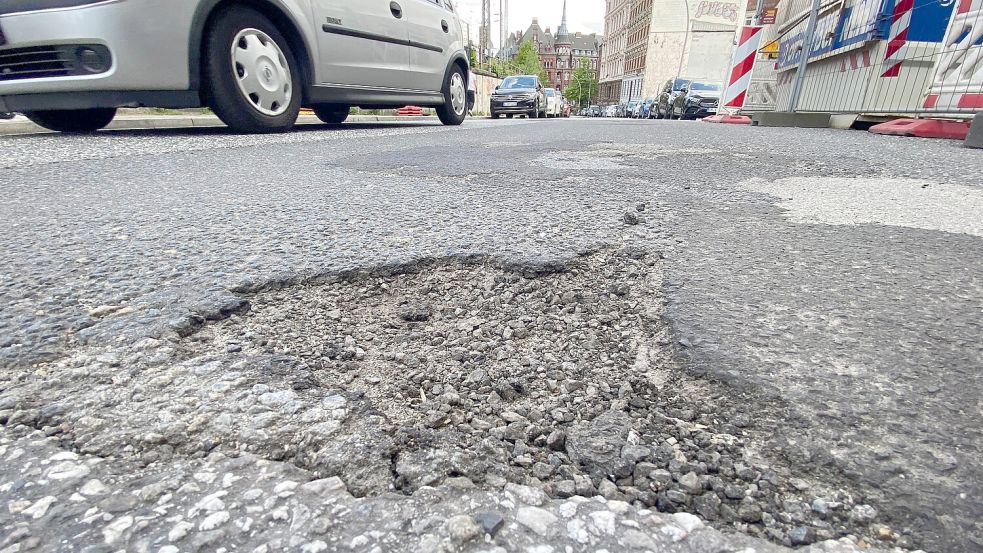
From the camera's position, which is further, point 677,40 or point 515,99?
point 677,40

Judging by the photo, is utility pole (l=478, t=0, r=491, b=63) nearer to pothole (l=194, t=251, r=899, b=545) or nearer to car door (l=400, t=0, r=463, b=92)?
car door (l=400, t=0, r=463, b=92)

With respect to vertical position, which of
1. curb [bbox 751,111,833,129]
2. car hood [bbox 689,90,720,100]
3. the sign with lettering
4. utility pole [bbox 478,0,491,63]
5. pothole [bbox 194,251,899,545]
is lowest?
curb [bbox 751,111,833,129]

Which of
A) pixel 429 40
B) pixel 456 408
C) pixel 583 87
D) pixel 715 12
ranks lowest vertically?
pixel 583 87

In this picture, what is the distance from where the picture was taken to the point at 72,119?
498cm

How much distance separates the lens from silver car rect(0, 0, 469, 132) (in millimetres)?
3787

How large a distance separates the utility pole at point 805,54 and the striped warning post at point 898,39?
225cm

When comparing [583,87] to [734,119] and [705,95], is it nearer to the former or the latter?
[705,95]

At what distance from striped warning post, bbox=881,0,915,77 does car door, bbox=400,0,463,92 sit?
5.96 metres

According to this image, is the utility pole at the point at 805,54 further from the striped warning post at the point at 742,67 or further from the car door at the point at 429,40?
the car door at the point at 429,40

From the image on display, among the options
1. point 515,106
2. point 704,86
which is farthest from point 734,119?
point 515,106

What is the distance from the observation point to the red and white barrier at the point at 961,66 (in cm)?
557

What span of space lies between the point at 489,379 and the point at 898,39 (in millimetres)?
8757

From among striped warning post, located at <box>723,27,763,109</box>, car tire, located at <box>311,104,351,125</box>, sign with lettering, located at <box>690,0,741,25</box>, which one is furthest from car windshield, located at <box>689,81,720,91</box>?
sign with lettering, located at <box>690,0,741,25</box>

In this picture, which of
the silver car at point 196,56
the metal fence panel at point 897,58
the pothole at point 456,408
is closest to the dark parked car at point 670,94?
the metal fence panel at point 897,58
